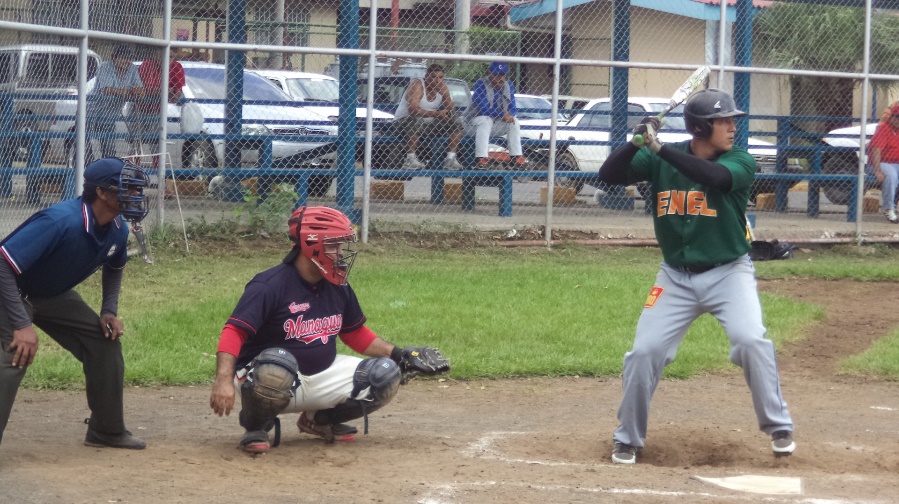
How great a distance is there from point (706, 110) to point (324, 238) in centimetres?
194

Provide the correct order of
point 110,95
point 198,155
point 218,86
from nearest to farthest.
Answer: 1. point 110,95
2. point 198,155
3. point 218,86

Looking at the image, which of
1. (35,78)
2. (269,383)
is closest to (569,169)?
(35,78)

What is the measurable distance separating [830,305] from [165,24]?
6.91 metres

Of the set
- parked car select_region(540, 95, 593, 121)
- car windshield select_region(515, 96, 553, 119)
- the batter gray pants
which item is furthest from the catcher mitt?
parked car select_region(540, 95, 593, 121)

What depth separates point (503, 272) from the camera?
36.9 feet

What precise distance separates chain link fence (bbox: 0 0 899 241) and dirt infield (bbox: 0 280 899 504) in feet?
14.1

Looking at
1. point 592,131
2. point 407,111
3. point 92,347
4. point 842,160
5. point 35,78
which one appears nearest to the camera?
point 92,347

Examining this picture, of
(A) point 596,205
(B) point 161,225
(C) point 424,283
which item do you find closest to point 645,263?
(A) point 596,205

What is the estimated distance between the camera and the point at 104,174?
5.17 metres

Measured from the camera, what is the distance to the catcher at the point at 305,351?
206 inches

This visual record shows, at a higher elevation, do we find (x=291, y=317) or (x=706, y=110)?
(x=706, y=110)

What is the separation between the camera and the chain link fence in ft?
36.1

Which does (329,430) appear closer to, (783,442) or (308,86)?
(783,442)

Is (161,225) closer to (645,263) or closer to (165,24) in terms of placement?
(165,24)
